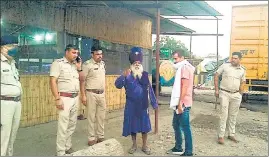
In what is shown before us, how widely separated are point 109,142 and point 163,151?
126 cm

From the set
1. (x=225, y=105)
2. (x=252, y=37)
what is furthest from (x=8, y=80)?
(x=252, y=37)

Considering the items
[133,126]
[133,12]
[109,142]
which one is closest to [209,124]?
[133,126]

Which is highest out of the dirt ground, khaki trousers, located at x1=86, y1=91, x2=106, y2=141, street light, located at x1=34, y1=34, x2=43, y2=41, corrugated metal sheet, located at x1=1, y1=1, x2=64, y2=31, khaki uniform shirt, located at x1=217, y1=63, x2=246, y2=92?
corrugated metal sheet, located at x1=1, y1=1, x2=64, y2=31

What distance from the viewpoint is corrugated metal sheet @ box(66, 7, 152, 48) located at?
8.15 metres

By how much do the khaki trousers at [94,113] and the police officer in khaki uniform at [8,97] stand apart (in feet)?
5.52

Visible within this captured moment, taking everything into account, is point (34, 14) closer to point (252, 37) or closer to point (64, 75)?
point (64, 75)

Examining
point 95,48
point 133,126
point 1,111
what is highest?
point 95,48

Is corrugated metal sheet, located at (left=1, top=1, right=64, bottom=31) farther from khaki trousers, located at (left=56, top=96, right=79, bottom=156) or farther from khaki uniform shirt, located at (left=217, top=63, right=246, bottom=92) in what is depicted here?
khaki uniform shirt, located at (left=217, top=63, right=246, bottom=92)

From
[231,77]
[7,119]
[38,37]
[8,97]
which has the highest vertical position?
[38,37]

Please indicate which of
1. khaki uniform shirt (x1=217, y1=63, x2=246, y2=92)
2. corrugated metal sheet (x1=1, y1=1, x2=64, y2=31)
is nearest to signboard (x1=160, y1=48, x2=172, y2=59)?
corrugated metal sheet (x1=1, y1=1, x2=64, y2=31)

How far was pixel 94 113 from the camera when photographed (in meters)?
5.80

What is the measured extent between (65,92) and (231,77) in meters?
3.37

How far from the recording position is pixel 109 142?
477 centimetres

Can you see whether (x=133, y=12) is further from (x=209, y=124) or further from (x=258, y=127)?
(x=258, y=127)
